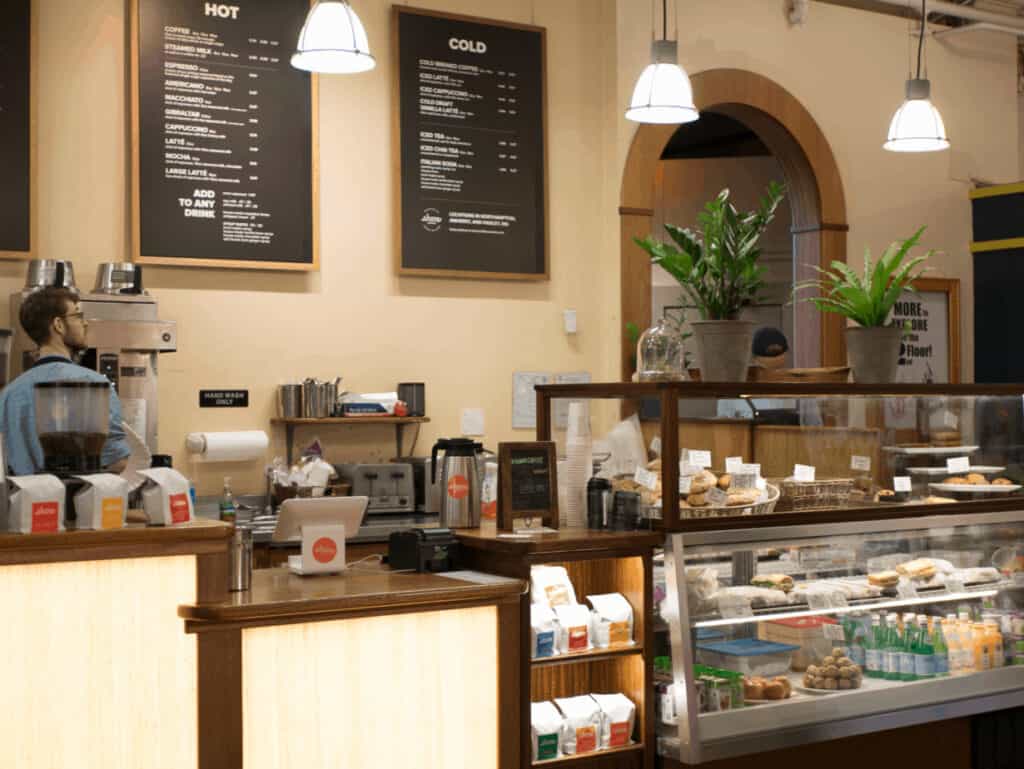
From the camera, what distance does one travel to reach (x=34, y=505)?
2750 mm

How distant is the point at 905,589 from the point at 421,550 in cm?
182

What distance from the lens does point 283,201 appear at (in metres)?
5.62

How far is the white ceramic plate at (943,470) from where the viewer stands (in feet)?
14.5

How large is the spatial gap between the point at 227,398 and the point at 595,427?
1.76 m

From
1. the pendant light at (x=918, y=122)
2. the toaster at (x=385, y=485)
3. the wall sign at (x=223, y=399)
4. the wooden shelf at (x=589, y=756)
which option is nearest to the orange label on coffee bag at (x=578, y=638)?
the wooden shelf at (x=589, y=756)

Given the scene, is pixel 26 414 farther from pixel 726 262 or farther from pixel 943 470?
pixel 943 470

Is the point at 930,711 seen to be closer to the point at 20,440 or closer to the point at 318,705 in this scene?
the point at 318,705

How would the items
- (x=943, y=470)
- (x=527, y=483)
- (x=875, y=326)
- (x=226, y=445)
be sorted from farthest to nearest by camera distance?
1. (x=226, y=445)
2. (x=943, y=470)
3. (x=875, y=326)
4. (x=527, y=483)

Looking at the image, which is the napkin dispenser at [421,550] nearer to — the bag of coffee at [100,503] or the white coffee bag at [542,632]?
the white coffee bag at [542,632]

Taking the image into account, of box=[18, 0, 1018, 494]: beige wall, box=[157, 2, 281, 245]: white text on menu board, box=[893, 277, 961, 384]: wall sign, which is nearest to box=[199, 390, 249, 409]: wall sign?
box=[18, 0, 1018, 494]: beige wall

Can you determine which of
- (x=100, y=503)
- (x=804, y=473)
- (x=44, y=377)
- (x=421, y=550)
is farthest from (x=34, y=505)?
(x=804, y=473)

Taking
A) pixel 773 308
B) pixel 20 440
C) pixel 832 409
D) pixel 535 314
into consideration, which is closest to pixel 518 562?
pixel 832 409

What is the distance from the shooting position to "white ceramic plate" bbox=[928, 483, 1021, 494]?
4.49 m

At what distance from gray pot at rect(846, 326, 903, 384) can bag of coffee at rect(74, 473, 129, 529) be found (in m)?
2.60
